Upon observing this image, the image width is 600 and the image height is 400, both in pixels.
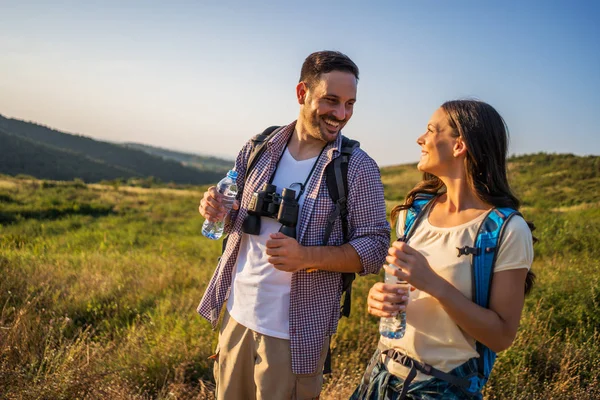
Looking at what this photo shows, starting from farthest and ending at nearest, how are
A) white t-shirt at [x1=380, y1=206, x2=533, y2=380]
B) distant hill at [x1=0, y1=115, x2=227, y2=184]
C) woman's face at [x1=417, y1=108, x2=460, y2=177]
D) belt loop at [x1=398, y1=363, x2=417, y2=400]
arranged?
distant hill at [x1=0, y1=115, x2=227, y2=184], woman's face at [x1=417, y1=108, x2=460, y2=177], belt loop at [x1=398, y1=363, x2=417, y2=400], white t-shirt at [x1=380, y1=206, x2=533, y2=380]

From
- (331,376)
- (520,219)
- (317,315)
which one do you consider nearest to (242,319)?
(317,315)

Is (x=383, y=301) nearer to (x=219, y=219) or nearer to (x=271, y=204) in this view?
(x=271, y=204)

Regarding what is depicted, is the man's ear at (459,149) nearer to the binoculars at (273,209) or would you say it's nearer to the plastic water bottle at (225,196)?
the binoculars at (273,209)

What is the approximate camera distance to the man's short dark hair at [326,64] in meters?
2.56

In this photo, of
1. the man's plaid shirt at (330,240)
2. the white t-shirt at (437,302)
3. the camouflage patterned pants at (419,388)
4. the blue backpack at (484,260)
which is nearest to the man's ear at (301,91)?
the man's plaid shirt at (330,240)

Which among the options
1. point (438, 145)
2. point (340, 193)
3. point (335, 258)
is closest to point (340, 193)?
point (340, 193)

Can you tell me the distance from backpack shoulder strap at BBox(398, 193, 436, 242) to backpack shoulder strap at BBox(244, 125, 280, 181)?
0.96 metres

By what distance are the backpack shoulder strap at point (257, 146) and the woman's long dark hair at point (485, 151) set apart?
3.85ft

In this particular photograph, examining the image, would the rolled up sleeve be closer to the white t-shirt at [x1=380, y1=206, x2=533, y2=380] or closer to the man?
the man

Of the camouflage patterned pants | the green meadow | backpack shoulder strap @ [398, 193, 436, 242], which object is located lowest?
the green meadow

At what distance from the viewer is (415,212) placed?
90.6 inches

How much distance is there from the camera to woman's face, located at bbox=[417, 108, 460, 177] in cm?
209

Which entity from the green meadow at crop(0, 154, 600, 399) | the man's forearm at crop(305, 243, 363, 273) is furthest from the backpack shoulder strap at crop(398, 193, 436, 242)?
the green meadow at crop(0, 154, 600, 399)

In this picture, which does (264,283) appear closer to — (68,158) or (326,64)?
(326,64)
